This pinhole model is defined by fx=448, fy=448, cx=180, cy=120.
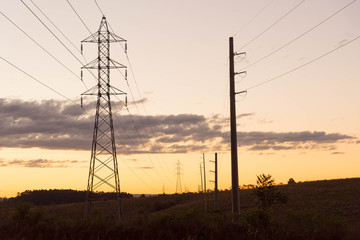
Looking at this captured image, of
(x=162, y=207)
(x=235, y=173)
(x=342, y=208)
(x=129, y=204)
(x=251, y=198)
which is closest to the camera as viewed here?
(x=235, y=173)

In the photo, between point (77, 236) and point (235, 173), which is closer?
point (77, 236)

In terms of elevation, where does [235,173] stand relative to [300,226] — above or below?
above

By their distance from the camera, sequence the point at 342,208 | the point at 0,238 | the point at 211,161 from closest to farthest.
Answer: the point at 0,238
the point at 211,161
the point at 342,208

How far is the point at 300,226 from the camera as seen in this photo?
90.8ft

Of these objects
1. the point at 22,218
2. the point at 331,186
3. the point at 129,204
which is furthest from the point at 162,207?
the point at 22,218

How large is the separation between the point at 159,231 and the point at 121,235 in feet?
6.98

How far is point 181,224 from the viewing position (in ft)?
88.1

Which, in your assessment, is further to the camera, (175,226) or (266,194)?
(266,194)

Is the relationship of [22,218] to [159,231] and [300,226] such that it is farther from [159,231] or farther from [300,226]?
[300,226]

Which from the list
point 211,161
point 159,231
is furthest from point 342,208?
point 159,231

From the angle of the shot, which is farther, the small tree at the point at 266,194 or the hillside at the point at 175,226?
the small tree at the point at 266,194

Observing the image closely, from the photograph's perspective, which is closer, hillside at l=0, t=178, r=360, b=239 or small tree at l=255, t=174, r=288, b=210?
hillside at l=0, t=178, r=360, b=239

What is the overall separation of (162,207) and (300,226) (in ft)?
292

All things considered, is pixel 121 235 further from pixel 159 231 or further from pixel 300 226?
pixel 300 226
